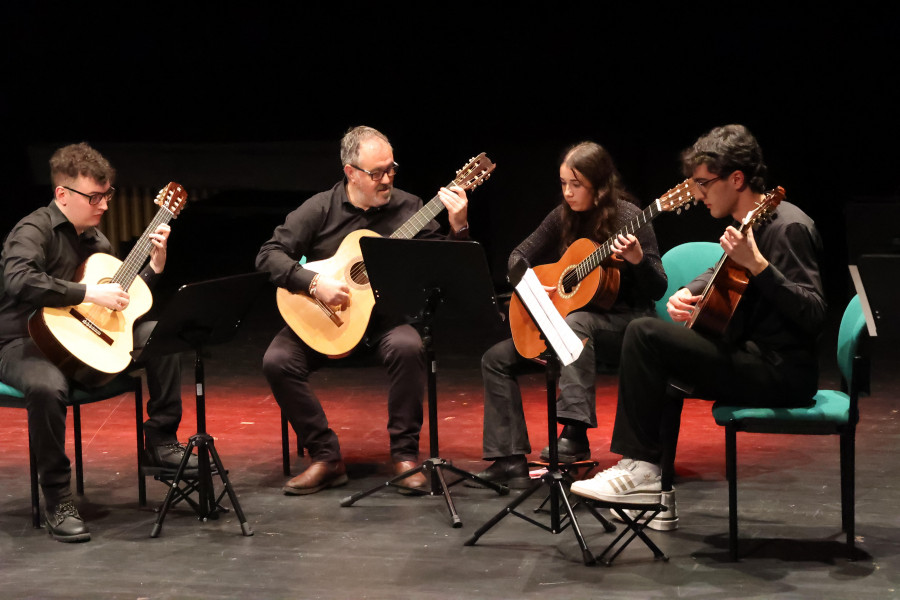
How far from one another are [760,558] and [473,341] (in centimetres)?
414

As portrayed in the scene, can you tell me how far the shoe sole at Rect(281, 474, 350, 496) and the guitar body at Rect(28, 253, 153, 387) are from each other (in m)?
0.77

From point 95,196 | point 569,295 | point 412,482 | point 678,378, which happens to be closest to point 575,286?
point 569,295

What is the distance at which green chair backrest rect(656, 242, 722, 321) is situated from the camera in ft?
14.6

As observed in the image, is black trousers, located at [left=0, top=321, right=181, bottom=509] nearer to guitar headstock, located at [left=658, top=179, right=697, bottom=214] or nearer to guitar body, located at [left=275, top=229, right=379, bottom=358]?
guitar body, located at [left=275, top=229, right=379, bottom=358]

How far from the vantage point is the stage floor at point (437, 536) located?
11.0 feet

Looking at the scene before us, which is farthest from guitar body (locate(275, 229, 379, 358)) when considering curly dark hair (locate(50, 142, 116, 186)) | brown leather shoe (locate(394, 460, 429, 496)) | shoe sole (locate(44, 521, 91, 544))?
shoe sole (locate(44, 521, 91, 544))

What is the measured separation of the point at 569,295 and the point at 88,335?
1803 mm

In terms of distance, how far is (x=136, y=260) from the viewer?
4.26 m

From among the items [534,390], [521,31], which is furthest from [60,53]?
[534,390]

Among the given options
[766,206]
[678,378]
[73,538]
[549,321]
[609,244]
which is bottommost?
[73,538]

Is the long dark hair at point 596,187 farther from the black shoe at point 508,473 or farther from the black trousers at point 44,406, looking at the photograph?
the black trousers at point 44,406

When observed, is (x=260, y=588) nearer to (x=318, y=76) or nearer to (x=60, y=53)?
(x=318, y=76)

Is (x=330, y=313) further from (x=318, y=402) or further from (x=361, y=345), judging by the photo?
(x=318, y=402)

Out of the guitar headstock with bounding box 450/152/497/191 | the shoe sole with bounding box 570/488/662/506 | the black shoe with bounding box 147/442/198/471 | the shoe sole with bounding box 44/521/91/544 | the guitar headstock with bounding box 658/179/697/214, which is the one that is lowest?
the shoe sole with bounding box 44/521/91/544
